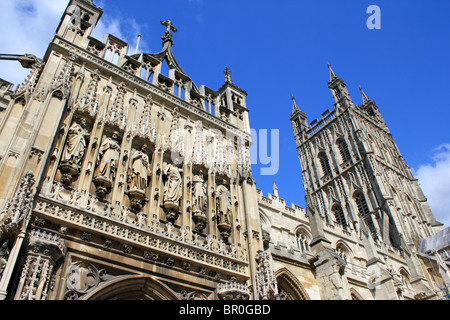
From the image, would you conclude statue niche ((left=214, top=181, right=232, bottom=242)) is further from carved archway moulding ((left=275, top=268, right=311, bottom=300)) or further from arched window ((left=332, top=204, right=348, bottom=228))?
arched window ((left=332, top=204, right=348, bottom=228))

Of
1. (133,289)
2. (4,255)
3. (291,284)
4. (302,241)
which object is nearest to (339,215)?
(302,241)

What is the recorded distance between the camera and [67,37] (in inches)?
450

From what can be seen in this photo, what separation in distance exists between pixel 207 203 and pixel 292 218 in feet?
56.2

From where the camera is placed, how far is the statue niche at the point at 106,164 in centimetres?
895

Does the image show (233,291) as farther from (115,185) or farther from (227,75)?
(227,75)

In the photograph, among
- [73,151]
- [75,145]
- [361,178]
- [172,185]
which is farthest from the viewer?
[361,178]

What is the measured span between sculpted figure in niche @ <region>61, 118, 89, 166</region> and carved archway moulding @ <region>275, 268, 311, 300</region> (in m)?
9.82

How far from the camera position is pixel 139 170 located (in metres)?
9.86

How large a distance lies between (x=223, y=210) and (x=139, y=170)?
271cm

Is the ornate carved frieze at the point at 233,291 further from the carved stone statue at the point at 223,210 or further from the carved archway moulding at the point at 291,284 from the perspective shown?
the carved archway moulding at the point at 291,284

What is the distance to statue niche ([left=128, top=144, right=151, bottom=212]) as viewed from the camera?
934 cm

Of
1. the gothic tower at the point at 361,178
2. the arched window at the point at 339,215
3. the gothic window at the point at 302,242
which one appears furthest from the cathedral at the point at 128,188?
the arched window at the point at 339,215

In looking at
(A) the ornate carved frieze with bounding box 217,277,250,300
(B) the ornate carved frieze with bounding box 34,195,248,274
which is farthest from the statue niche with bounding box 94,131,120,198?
(A) the ornate carved frieze with bounding box 217,277,250,300

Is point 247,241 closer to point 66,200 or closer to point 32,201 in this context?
point 66,200
